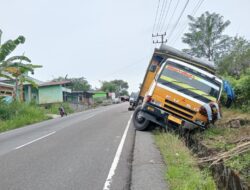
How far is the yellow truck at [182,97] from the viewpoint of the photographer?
1081cm

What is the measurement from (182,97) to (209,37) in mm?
36324

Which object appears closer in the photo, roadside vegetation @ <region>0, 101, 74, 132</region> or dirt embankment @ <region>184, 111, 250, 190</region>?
dirt embankment @ <region>184, 111, 250, 190</region>

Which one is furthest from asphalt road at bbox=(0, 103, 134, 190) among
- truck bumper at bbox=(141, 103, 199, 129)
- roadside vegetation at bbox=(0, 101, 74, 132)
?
roadside vegetation at bbox=(0, 101, 74, 132)

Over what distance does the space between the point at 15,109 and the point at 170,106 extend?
18.6m

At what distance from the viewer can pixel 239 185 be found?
4.75 metres

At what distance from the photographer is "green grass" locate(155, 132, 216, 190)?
5.31m

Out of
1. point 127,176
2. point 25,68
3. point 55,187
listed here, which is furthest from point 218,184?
point 25,68

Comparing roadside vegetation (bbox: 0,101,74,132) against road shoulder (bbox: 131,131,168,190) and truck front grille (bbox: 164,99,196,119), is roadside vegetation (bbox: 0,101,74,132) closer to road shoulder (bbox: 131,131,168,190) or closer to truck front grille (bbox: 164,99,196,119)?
truck front grille (bbox: 164,99,196,119)

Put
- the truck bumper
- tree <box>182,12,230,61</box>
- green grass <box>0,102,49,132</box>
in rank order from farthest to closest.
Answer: tree <box>182,12,230,61</box> → green grass <box>0,102,49,132</box> → the truck bumper

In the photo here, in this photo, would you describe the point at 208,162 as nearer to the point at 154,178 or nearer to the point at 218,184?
the point at 218,184

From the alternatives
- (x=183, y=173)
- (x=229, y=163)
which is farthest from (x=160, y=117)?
(x=229, y=163)

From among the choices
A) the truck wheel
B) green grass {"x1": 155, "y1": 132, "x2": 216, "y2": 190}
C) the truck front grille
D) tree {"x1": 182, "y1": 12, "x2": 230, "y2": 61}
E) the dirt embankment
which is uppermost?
tree {"x1": 182, "y1": 12, "x2": 230, "y2": 61}

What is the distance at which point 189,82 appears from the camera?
11.5 metres

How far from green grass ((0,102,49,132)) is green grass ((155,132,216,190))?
16.3 m
